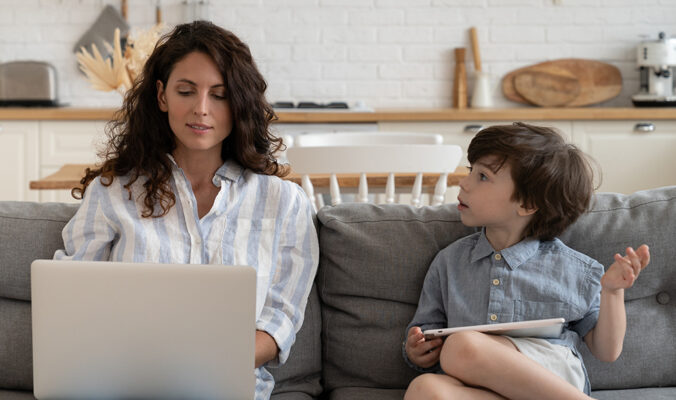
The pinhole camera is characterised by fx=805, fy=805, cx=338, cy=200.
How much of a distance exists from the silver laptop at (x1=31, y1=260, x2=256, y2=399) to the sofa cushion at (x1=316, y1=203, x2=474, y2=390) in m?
0.54

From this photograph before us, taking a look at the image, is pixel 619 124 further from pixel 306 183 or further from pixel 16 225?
pixel 16 225

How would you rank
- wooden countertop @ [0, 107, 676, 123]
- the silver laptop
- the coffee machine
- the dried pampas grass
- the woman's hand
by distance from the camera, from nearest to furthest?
the silver laptop
the woman's hand
the dried pampas grass
wooden countertop @ [0, 107, 676, 123]
the coffee machine

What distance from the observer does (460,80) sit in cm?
444

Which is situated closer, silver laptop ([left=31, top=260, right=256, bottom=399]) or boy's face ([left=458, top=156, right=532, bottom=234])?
silver laptop ([left=31, top=260, right=256, bottom=399])

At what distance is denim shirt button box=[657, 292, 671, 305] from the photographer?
1.79 metres

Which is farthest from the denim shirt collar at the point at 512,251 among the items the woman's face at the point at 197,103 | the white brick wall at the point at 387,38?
the white brick wall at the point at 387,38

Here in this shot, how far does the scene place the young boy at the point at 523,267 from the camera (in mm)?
1602

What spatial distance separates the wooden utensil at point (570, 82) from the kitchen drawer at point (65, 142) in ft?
7.58

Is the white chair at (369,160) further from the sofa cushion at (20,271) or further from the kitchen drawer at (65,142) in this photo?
the kitchen drawer at (65,142)

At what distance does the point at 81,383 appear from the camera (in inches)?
50.8

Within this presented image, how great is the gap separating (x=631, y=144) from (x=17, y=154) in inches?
120

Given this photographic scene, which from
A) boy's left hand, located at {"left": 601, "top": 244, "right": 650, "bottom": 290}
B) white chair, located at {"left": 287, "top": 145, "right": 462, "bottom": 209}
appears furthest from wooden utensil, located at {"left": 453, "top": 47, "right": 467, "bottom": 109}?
boy's left hand, located at {"left": 601, "top": 244, "right": 650, "bottom": 290}

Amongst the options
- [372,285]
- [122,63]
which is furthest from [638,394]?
[122,63]

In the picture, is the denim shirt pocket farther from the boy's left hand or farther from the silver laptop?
the silver laptop
